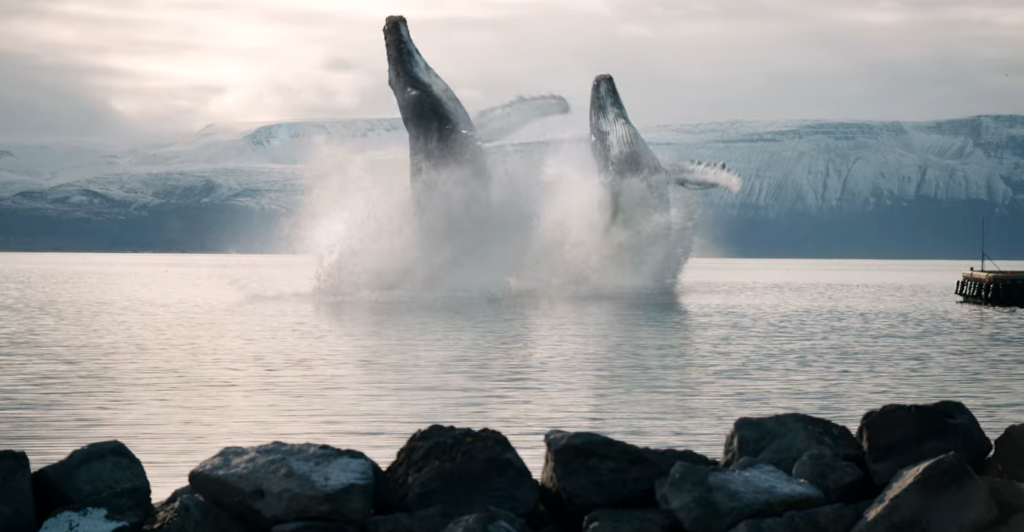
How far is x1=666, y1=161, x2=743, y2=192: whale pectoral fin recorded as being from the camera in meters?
66.6

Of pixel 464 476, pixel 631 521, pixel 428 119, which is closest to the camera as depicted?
pixel 631 521

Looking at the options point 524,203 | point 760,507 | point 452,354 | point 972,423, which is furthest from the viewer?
point 524,203

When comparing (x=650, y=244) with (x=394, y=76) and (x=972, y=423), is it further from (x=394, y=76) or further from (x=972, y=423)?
(x=972, y=423)

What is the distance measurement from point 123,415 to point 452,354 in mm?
15842

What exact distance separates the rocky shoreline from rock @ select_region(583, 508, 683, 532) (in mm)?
20

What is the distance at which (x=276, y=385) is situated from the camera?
31672 millimetres

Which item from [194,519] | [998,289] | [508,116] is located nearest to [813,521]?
[194,519]

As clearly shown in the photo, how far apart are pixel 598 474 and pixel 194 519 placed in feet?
15.2

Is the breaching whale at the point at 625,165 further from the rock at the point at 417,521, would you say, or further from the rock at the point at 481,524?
the rock at the point at 481,524

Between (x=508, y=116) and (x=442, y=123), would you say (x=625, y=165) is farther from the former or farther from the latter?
(x=442, y=123)

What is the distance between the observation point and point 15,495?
15266mm

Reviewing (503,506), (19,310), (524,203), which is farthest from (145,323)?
(503,506)

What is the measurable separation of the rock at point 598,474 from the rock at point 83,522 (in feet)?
16.2

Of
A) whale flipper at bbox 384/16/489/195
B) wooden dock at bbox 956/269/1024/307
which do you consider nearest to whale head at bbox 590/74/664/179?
whale flipper at bbox 384/16/489/195
